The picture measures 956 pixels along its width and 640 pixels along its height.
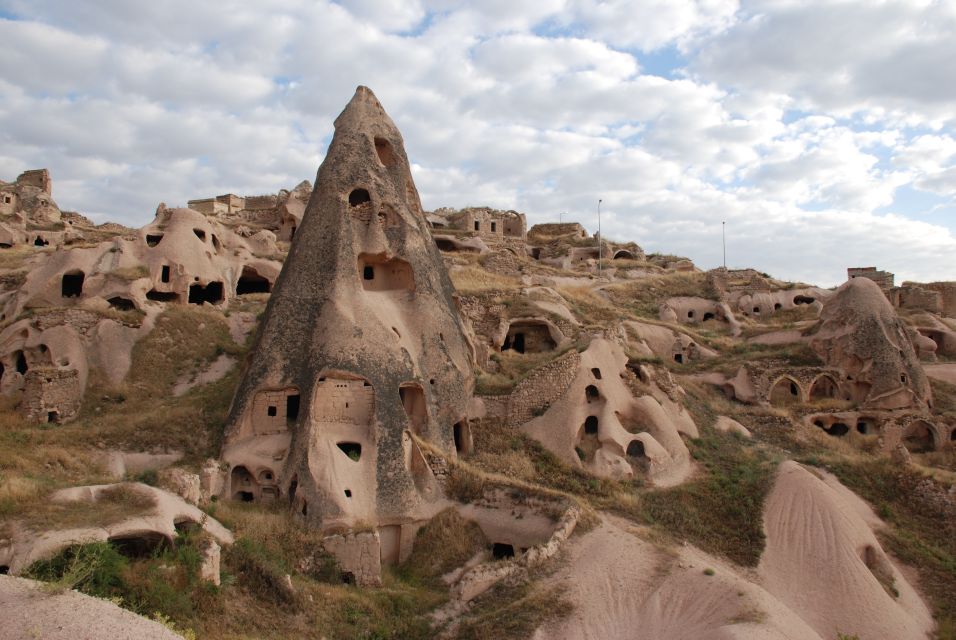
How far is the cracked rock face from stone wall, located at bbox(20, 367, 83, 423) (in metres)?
27.2

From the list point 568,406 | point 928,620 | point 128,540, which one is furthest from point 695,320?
point 128,540

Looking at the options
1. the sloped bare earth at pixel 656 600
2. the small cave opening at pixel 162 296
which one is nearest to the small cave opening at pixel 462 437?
the sloped bare earth at pixel 656 600

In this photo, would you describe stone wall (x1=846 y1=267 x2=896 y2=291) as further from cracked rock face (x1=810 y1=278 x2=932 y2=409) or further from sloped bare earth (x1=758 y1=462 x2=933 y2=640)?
sloped bare earth (x1=758 y1=462 x2=933 y2=640)

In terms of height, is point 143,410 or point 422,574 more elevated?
point 143,410

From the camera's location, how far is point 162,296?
29.5 meters

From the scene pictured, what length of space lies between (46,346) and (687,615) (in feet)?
66.3

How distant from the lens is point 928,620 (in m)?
17.6

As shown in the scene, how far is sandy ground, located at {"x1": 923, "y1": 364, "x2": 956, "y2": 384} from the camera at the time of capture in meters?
32.5

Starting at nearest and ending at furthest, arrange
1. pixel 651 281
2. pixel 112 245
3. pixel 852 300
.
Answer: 1. pixel 112 245
2. pixel 852 300
3. pixel 651 281

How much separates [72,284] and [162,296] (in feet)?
10.6

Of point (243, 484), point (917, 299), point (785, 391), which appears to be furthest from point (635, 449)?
point (917, 299)

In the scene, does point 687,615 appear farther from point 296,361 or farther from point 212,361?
point 212,361

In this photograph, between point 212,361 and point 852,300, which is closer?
point 212,361

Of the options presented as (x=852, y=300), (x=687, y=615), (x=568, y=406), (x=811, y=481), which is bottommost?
(x=687, y=615)
